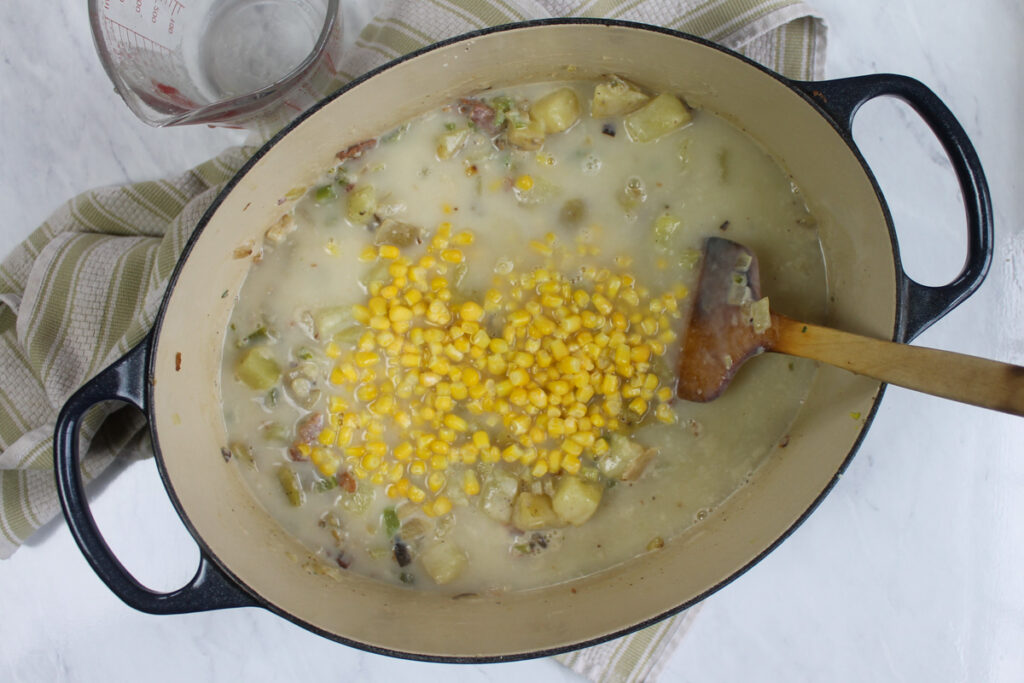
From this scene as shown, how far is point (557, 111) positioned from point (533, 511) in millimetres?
829

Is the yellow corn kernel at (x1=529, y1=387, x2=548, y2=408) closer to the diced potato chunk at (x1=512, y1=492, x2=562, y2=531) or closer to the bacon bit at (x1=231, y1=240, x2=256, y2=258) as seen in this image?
the diced potato chunk at (x1=512, y1=492, x2=562, y2=531)

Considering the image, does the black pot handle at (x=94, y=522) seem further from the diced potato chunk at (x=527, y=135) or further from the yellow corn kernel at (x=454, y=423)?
the diced potato chunk at (x=527, y=135)

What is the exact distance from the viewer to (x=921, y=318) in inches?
56.2

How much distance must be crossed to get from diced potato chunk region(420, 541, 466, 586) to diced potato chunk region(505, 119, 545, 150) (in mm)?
851

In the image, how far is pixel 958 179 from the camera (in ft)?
4.62

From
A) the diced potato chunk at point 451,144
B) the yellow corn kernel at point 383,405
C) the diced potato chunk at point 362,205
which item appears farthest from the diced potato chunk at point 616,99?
the yellow corn kernel at point 383,405

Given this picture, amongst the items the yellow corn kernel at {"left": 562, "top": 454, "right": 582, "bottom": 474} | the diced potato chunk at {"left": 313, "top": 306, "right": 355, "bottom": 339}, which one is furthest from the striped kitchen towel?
the yellow corn kernel at {"left": 562, "top": 454, "right": 582, "bottom": 474}

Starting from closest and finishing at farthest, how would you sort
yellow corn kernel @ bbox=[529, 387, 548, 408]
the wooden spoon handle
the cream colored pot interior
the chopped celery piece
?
the wooden spoon handle → the cream colored pot interior → yellow corn kernel @ bbox=[529, 387, 548, 408] → the chopped celery piece

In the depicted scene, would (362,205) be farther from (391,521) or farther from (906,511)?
(906,511)

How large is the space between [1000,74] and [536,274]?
1164mm

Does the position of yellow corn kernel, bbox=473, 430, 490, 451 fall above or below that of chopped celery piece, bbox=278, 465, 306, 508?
above

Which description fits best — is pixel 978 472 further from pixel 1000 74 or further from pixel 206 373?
pixel 206 373

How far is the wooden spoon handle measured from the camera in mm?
1244

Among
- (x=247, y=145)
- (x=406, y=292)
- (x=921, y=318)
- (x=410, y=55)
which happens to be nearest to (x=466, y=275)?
(x=406, y=292)
